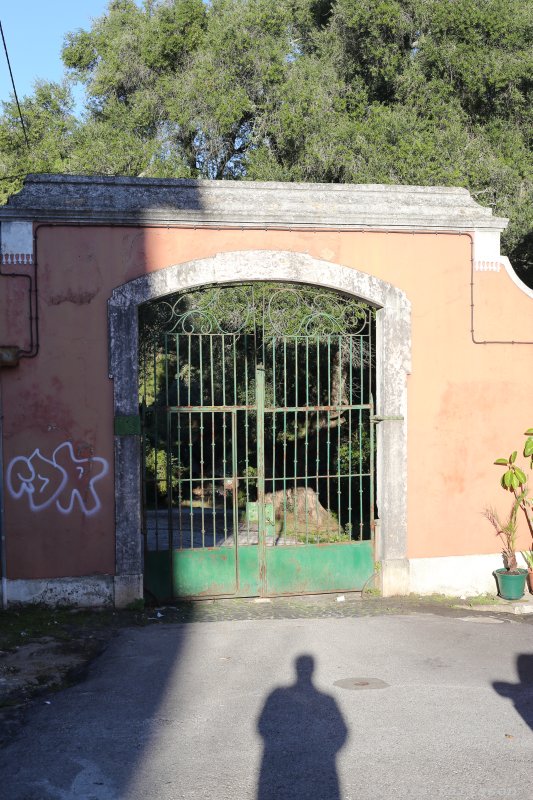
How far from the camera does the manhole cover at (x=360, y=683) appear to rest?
20.1 ft

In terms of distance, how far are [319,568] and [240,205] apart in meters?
3.94

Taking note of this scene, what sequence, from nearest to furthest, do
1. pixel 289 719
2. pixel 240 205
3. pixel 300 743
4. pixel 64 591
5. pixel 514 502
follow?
1. pixel 300 743
2. pixel 289 719
3. pixel 64 591
4. pixel 240 205
5. pixel 514 502

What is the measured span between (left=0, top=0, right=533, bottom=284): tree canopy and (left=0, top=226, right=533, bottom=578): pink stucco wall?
6.70 metres

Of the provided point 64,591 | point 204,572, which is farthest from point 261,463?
point 64,591

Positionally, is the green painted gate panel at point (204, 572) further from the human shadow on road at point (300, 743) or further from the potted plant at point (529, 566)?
the potted plant at point (529, 566)

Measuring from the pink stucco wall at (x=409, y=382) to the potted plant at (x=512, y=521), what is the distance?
0.12 metres

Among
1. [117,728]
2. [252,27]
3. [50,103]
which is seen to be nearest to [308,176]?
[252,27]

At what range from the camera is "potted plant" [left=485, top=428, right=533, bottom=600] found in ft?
28.9

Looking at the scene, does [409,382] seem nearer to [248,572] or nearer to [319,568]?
[319,568]

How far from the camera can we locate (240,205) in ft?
27.9

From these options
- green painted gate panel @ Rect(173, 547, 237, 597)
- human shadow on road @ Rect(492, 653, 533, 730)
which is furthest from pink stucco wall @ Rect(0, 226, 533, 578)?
human shadow on road @ Rect(492, 653, 533, 730)

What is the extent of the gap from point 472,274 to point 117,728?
6.00 m

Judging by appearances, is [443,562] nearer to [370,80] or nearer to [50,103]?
[370,80]

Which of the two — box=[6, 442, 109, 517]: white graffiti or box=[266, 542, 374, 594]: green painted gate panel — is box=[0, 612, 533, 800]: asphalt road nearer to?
box=[266, 542, 374, 594]: green painted gate panel
